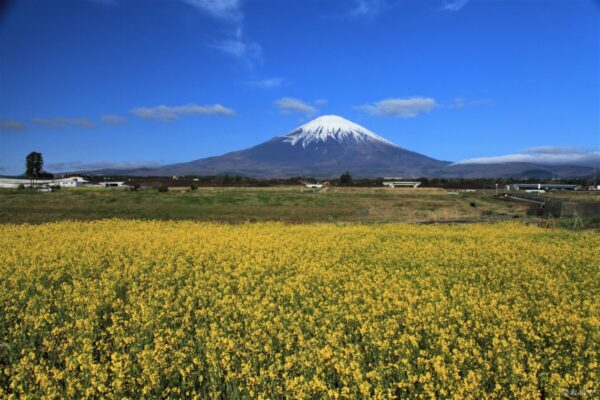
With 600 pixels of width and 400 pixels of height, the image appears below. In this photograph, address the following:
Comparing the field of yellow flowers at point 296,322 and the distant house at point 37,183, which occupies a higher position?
the distant house at point 37,183

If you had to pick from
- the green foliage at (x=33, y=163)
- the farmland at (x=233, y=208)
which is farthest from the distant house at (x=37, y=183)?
the farmland at (x=233, y=208)

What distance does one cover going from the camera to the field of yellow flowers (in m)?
5.38

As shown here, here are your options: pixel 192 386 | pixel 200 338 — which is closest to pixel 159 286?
pixel 200 338

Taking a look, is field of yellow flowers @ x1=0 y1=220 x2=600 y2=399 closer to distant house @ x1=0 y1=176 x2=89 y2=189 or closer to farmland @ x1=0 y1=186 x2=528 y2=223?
farmland @ x1=0 y1=186 x2=528 y2=223

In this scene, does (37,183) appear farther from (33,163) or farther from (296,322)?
(296,322)

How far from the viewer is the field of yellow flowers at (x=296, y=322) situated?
538 centimetres

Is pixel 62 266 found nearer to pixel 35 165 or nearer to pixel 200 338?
pixel 200 338

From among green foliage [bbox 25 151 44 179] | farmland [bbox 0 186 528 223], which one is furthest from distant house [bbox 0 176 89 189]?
farmland [bbox 0 186 528 223]

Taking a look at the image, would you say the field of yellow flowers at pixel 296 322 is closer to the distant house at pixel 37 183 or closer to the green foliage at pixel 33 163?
the distant house at pixel 37 183

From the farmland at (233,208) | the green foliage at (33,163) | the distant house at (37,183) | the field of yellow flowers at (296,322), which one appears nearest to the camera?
the field of yellow flowers at (296,322)

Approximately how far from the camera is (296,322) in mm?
6652

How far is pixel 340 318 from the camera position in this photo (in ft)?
23.7

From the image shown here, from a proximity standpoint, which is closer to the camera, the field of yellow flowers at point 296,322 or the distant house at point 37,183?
the field of yellow flowers at point 296,322

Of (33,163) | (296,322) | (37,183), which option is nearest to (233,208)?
(296,322)
